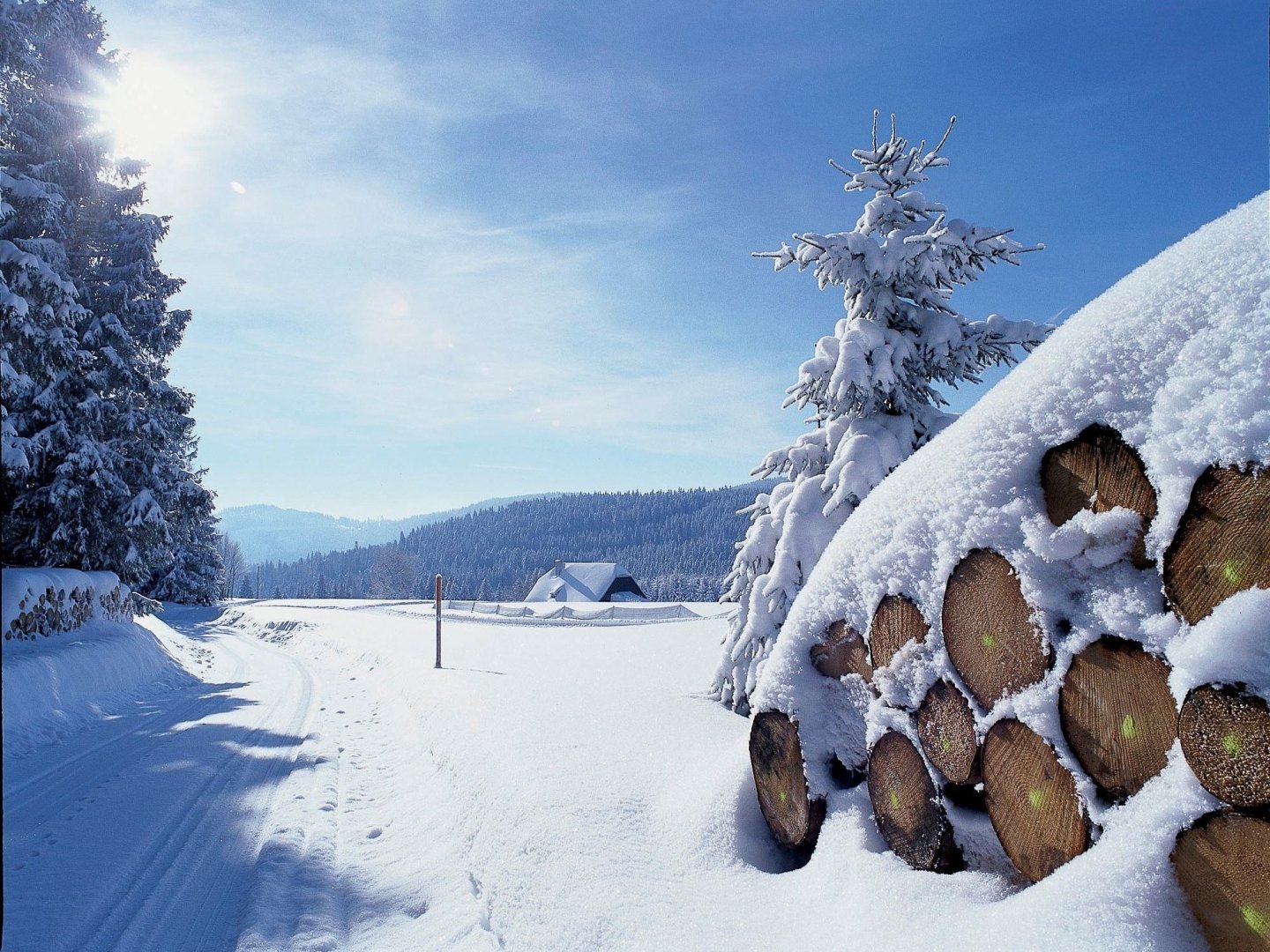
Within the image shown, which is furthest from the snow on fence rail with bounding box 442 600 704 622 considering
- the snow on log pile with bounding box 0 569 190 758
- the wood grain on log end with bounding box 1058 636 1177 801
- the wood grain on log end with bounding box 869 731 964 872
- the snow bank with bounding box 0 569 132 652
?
the wood grain on log end with bounding box 1058 636 1177 801

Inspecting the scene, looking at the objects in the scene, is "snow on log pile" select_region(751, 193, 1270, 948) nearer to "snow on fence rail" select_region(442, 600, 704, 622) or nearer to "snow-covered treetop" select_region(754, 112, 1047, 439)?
"snow-covered treetop" select_region(754, 112, 1047, 439)

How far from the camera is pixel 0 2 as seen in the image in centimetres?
1058

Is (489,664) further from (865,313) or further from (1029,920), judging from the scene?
(1029,920)

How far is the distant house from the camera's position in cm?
6431

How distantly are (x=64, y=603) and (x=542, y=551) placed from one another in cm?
12864

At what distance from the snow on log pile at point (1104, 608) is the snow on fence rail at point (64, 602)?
36.7ft

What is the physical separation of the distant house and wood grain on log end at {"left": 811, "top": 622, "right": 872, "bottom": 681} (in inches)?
2368

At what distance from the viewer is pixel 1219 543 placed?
1.85 meters

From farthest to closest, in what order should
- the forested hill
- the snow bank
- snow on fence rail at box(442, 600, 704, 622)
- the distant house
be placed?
1. the forested hill
2. the distant house
3. snow on fence rail at box(442, 600, 704, 622)
4. the snow bank

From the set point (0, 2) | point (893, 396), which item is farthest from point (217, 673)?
point (893, 396)

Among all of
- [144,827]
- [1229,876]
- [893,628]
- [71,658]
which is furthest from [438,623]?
[1229,876]

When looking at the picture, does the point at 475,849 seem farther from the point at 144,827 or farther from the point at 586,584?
the point at 586,584

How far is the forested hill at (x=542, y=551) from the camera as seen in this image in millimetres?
103000

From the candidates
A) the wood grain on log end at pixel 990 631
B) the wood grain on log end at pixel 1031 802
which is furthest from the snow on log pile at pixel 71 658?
the wood grain on log end at pixel 1031 802
